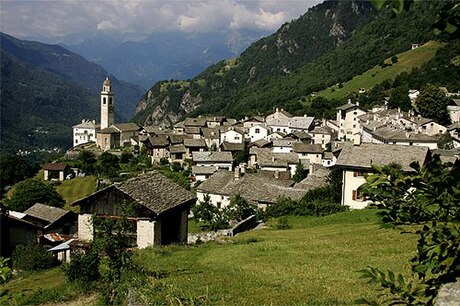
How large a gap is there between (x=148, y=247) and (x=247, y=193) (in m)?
25.4

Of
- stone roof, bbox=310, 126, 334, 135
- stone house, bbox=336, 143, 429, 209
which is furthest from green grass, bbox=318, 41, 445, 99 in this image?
stone house, bbox=336, 143, 429, 209

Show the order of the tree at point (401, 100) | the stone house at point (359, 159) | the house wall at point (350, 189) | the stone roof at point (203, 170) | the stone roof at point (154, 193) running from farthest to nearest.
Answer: the tree at point (401, 100), the stone roof at point (203, 170), the house wall at point (350, 189), the stone house at point (359, 159), the stone roof at point (154, 193)

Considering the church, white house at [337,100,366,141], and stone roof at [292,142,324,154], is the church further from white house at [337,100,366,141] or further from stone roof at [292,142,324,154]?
white house at [337,100,366,141]

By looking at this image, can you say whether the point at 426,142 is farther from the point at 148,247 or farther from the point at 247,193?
the point at 148,247

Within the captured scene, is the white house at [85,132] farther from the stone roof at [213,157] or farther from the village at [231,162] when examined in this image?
the stone roof at [213,157]

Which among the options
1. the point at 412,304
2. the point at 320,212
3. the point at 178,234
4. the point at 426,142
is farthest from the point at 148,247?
the point at 426,142

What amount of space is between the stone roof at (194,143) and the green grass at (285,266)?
200 feet

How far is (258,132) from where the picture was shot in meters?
95.1

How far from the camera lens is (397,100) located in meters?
97.8

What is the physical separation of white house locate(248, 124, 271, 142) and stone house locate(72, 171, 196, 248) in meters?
66.5

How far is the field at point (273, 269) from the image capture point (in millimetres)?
12492

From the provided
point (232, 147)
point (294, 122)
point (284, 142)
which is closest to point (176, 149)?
point (232, 147)

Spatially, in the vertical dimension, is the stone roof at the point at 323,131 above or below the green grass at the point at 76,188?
above

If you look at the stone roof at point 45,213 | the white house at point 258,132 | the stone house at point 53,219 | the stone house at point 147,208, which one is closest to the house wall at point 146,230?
the stone house at point 147,208
